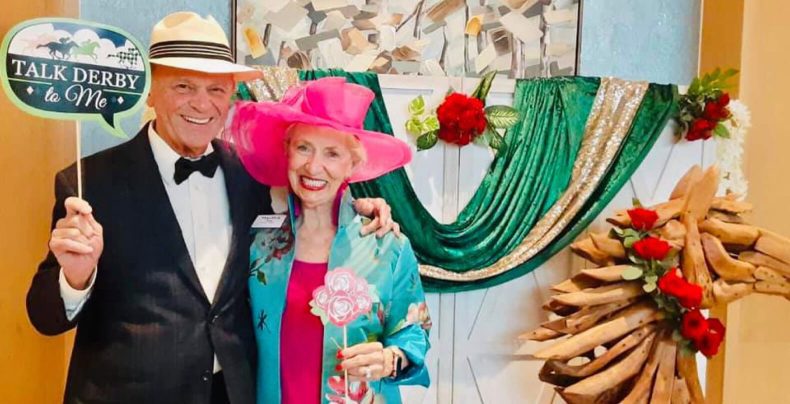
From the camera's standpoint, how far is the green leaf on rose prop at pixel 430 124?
236cm

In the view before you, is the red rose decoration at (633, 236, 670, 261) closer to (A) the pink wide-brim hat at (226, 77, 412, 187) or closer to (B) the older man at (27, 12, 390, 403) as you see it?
(A) the pink wide-brim hat at (226, 77, 412, 187)

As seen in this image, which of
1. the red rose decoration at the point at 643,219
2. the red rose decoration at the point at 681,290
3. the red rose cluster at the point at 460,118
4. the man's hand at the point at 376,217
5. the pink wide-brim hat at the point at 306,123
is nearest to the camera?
the pink wide-brim hat at the point at 306,123

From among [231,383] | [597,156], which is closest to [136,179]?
[231,383]

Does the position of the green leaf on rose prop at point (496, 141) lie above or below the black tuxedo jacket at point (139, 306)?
above

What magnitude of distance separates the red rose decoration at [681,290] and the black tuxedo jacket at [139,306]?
1.33 metres

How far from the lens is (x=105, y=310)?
1.51 meters

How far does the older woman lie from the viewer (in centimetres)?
163

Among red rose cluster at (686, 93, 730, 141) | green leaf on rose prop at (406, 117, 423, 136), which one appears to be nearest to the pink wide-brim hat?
green leaf on rose prop at (406, 117, 423, 136)

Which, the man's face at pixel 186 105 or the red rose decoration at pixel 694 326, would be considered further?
the red rose decoration at pixel 694 326

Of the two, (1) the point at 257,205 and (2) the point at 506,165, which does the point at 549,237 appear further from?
(1) the point at 257,205

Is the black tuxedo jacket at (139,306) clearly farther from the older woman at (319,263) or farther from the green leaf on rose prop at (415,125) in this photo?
the green leaf on rose prop at (415,125)

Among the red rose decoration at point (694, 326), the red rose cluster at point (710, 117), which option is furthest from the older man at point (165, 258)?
the red rose cluster at point (710, 117)

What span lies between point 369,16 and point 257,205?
1140 millimetres

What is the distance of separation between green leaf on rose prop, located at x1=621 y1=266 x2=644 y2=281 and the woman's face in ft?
3.35
